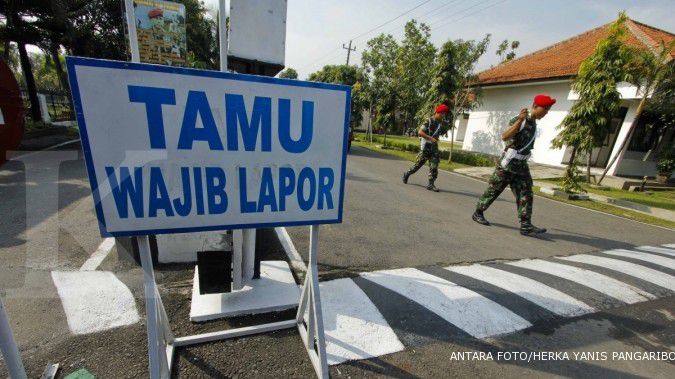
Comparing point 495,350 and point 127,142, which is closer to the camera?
point 127,142

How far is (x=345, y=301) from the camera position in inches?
106

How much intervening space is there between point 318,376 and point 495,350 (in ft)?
4.45

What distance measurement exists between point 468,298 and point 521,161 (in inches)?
118

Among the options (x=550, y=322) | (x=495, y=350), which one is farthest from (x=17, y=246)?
(x=550, y=322)

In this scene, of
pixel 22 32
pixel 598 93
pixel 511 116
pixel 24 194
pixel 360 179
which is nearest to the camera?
pixel 24 194

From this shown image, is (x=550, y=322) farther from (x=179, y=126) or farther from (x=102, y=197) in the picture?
(x=102, y=197)

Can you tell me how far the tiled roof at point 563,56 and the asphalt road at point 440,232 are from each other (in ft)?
29.5

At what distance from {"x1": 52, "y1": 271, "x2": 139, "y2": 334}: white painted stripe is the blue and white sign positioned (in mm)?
1225

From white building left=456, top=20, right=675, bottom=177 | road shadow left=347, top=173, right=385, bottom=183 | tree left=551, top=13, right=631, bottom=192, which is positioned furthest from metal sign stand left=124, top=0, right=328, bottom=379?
white building left=456, top=20, right=675, bottom=177

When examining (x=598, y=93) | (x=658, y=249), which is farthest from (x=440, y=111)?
(x=598, y=93)

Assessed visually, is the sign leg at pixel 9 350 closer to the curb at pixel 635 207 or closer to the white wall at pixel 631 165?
the curb at pixel 635 207

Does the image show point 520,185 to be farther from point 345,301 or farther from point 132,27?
point 132,27

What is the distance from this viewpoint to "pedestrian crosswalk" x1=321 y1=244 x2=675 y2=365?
7.72 ft

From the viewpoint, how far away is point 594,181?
468 inches
